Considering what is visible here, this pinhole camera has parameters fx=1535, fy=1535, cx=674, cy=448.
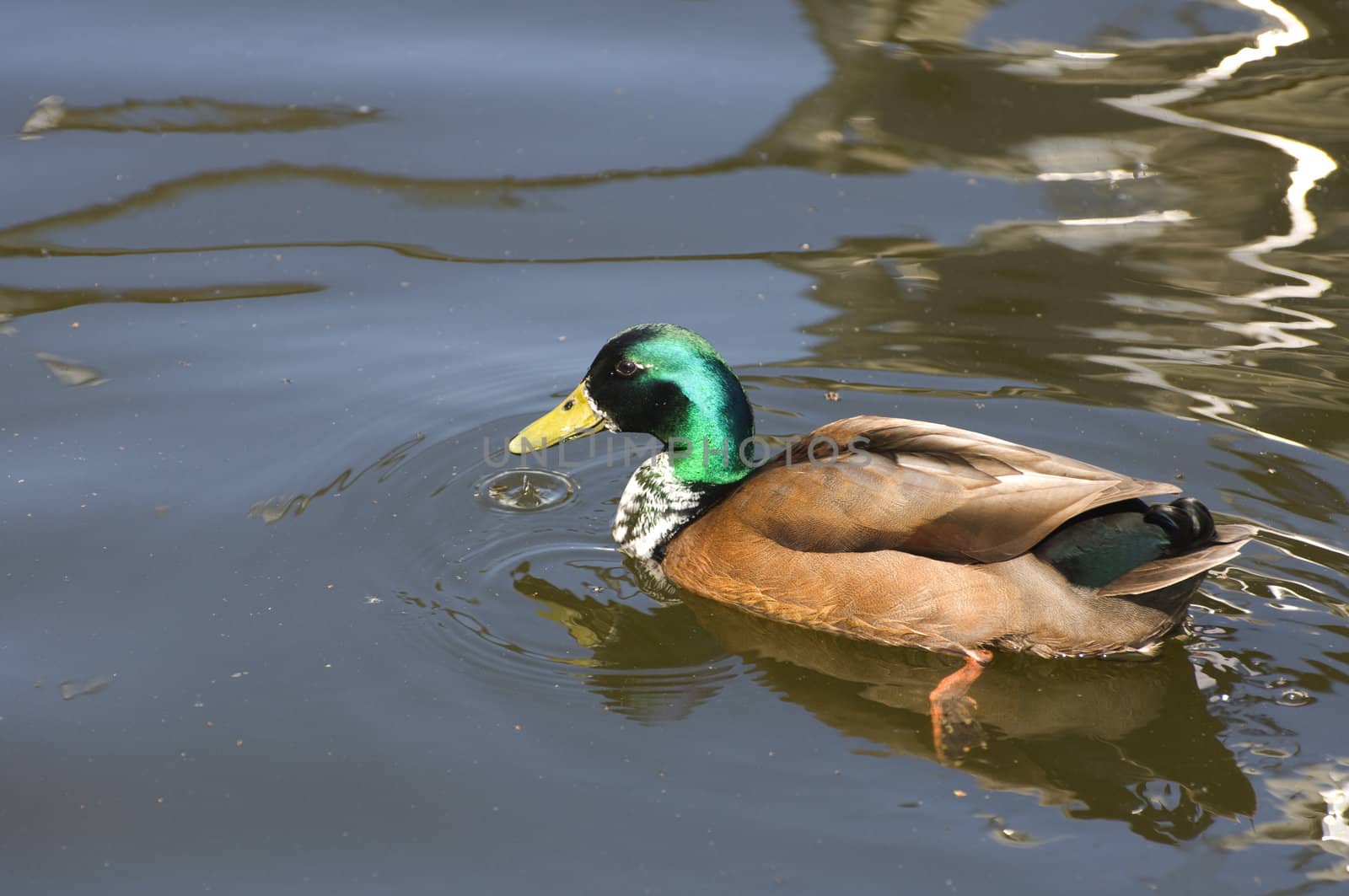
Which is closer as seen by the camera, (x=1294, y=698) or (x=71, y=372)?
(x=1294, y=698)

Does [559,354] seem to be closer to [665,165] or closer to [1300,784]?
[665,165]

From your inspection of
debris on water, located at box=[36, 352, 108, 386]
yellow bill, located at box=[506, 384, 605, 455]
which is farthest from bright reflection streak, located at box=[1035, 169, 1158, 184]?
debris on water, located at box=[36, 352, 108, 386]

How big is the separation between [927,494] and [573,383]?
228cm

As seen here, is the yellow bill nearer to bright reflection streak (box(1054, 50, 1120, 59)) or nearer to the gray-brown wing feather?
the gray-brown wing feather

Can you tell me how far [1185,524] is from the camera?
5.32 meters

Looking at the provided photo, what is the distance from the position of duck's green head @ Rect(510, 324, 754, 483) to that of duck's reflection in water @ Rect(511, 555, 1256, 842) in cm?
63

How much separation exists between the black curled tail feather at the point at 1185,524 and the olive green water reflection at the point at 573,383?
45 centimetres

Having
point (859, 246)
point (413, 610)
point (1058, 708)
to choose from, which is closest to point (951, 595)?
point (1058, 708)

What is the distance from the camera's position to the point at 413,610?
5.75 metres

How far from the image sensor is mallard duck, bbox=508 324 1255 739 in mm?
5328

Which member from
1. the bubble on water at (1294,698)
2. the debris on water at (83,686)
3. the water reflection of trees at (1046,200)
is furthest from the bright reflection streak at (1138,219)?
the debris on water at (83,686)

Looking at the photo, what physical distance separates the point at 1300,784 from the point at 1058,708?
2.71 ft

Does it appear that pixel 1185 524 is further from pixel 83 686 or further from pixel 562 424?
pixel 83 686

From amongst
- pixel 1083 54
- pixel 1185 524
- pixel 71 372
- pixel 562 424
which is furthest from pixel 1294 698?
pixel 1083 54
